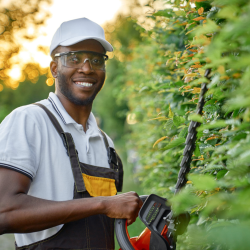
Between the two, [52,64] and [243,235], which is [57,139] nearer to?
[52,64]

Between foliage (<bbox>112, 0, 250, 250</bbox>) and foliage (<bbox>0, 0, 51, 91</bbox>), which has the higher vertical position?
foliage (<bbox>0, 0, 51, 91</bbox>)

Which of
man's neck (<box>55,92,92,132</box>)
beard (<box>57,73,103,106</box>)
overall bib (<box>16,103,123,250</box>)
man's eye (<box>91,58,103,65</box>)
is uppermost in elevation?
man's eye (<box>91,58,103,65</box>)

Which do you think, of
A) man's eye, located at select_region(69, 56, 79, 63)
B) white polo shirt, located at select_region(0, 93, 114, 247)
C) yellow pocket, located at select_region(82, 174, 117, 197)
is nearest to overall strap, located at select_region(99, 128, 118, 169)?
yellow pocket, located at select_region(82, 174, 117, 197)

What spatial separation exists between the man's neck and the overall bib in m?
0.37

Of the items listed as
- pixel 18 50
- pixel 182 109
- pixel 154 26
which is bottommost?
pixel 182 109

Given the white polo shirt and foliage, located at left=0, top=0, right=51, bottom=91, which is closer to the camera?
the white polo shirt

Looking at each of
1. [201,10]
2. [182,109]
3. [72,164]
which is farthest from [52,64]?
[201,10]

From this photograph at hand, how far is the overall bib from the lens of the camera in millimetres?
1715

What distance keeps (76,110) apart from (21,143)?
0.82m

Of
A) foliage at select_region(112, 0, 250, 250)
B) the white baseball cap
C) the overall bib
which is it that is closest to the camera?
foliage at select_region(112, 0, 250, 250)

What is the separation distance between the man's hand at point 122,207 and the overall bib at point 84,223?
0.27 meters

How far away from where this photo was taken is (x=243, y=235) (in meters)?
0.53

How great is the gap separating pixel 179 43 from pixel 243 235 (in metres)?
2.57

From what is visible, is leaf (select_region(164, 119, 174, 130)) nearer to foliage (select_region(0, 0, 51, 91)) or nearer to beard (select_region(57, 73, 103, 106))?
beard (select_region(57, 73, 103, 106))
